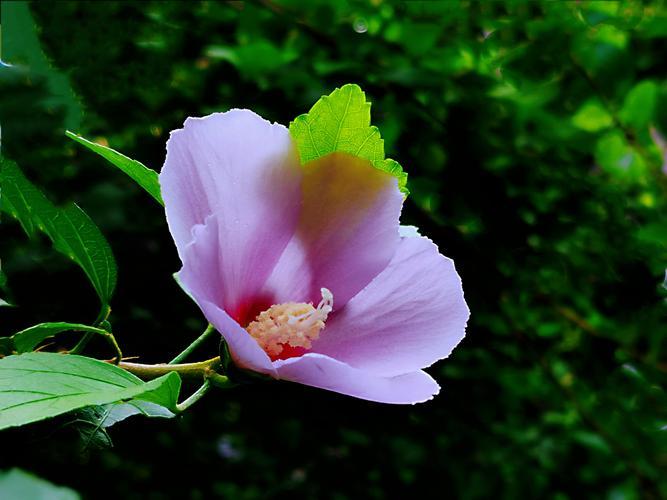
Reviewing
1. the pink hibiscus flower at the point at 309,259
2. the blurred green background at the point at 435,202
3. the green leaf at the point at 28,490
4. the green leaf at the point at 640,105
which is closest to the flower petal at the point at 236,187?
the pink hibiscus flower at the point at 309,259

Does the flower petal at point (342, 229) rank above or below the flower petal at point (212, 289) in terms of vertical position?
above

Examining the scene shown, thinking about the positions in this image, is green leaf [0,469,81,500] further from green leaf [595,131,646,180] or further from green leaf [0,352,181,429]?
green leaf [595,131,646,180]

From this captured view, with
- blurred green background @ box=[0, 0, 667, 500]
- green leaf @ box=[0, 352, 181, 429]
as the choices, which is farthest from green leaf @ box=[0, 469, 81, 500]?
blurred green background @ box=[0, 0, 667, 500]

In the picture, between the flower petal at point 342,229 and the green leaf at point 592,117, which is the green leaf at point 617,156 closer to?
the green leaf at point 592,117

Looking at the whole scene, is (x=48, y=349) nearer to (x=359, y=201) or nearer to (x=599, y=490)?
(x=359, y=201)

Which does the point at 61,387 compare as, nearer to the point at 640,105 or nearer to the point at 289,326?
the point at 289,326

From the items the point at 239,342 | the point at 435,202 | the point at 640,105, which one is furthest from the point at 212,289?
the point at 640,105
